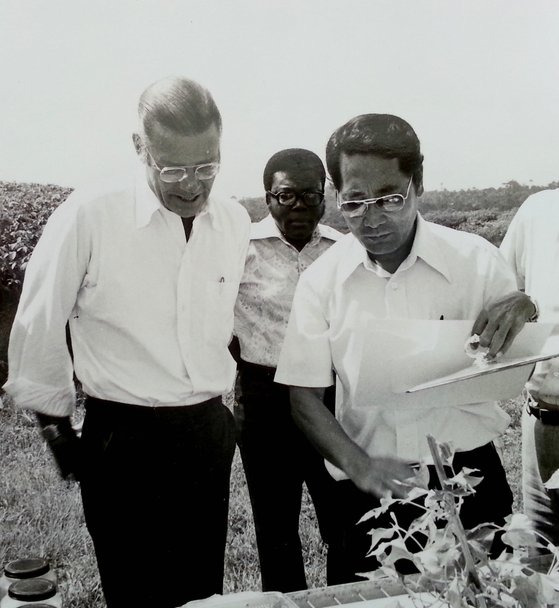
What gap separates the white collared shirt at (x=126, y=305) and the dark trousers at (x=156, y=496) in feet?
0.20

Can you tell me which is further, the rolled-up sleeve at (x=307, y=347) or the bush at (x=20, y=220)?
the bush at (x=20, y=220)

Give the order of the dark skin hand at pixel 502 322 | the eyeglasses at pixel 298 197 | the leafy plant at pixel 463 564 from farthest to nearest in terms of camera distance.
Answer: the eyeglasses at pixel 298 197
the dark skin hand at pixel 502 322
the leafy plant at pixel 463 564

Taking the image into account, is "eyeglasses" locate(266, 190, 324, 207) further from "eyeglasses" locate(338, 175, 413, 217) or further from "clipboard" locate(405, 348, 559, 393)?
"clipboard" locate(405, 348, 559, 393)

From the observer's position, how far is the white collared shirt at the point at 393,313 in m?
1.79

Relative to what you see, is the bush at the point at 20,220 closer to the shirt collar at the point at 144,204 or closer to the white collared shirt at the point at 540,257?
the shirt collar at the point at 144,204

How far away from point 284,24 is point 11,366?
43.7 inches

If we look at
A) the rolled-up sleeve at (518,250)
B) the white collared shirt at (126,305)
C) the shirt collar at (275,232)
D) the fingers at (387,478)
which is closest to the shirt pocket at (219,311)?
the white collared shirt at (126,305)

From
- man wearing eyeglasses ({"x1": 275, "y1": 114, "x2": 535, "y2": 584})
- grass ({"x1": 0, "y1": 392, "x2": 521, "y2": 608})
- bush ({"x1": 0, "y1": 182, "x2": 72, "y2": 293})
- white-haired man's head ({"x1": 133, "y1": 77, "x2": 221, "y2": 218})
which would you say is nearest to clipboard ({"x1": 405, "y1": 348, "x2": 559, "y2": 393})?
man wearing eyeglasses ({"x1": 275, "y1": 114, "x2": 535, "y2": 584})

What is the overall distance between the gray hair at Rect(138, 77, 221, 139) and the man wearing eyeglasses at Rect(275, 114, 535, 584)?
29 cm

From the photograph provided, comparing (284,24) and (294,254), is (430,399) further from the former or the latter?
(284,24)

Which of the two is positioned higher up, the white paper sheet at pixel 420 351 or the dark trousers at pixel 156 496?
the white paper sheet at pixel 420 351

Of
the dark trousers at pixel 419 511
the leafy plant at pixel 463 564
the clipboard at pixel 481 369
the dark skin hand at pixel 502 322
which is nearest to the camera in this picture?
the leafy plant at pixel 463 564

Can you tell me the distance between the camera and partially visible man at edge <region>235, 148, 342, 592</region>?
2102 millimetres

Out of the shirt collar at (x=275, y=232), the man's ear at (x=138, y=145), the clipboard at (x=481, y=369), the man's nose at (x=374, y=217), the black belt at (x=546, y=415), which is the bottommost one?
the black belt at (x=546, y=415)
